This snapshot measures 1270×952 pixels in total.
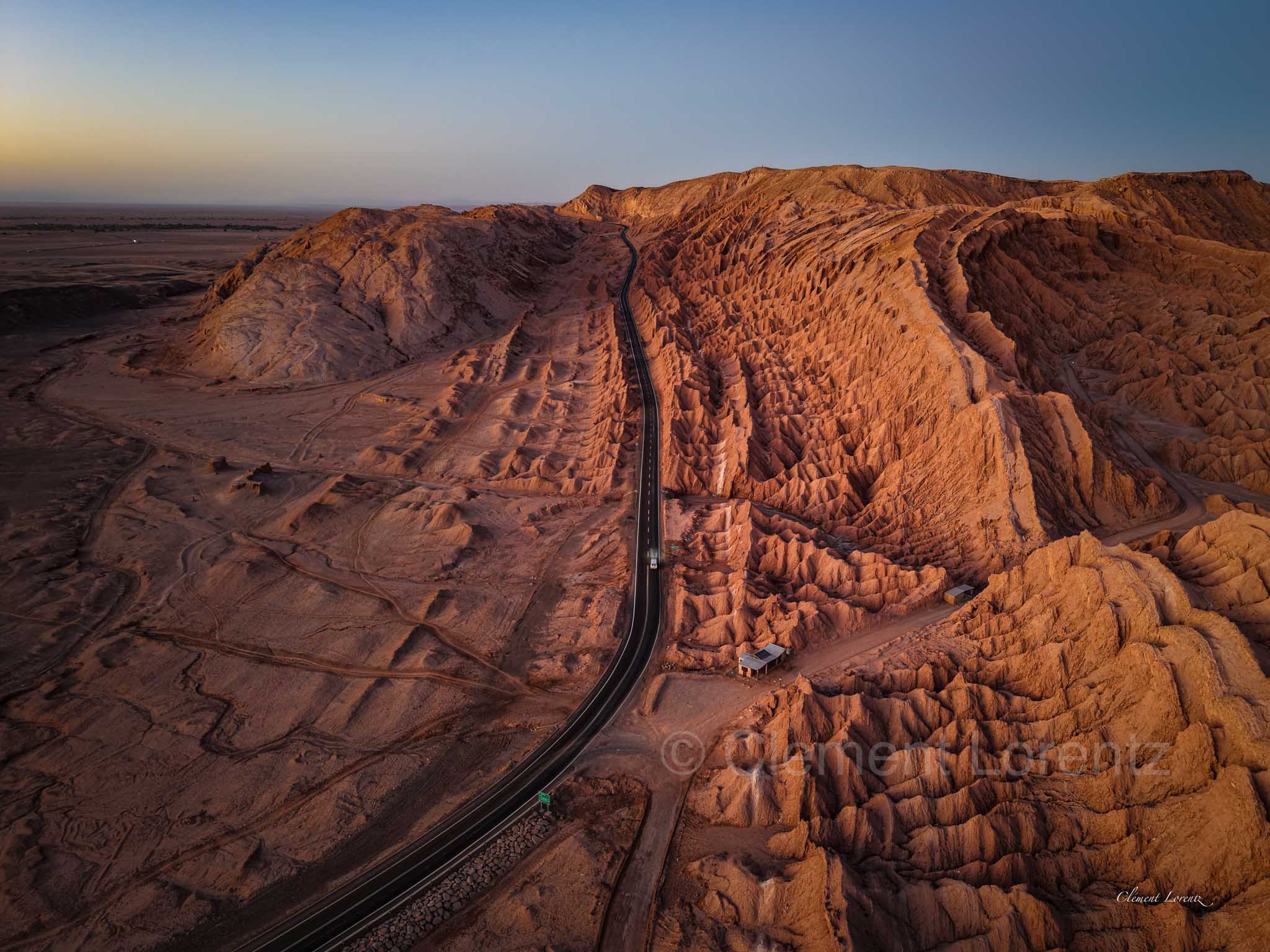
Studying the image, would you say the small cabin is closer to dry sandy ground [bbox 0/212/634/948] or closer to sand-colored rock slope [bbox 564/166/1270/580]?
dry sandy ground [bbox 0/212/634/948]

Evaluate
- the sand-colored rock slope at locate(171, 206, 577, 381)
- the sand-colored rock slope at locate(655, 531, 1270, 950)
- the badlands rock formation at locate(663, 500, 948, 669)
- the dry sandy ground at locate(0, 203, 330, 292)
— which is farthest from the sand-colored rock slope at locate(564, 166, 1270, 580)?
the dry sandy ground at locate(0, 203, 330, 292)

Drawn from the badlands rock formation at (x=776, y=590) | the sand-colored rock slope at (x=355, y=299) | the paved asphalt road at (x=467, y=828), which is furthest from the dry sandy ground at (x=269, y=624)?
the sand-colored rock slope at (x=355, y=299)

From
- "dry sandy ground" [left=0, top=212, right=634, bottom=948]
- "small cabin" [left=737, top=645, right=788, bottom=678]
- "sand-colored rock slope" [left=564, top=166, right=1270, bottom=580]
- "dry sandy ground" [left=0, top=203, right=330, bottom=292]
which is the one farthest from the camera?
"dry sandy ground" [left=0, top=203, right=330, bottom=292]

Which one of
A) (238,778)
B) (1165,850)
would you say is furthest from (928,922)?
(238,778)

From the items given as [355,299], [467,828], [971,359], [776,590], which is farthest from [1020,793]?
[355,299]

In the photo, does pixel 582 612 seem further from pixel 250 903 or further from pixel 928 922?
pixel 928 922

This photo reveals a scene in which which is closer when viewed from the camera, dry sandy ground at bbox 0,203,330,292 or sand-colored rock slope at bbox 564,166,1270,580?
sand-colored rock slope at bbox 564,166,1270,580
